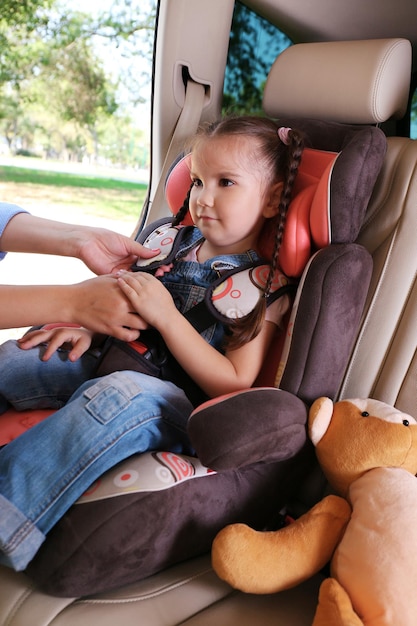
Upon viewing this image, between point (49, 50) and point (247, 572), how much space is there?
133 inches

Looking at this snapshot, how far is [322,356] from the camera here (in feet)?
3.75

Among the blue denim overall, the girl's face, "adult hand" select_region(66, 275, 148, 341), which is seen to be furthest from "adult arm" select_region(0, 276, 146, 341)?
the girl's face

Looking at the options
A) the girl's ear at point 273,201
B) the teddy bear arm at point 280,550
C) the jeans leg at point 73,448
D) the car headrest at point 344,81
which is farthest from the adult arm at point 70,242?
the teddy bear arm at point 280,550

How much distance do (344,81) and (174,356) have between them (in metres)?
0.78

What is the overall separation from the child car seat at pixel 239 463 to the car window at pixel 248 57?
0.90m

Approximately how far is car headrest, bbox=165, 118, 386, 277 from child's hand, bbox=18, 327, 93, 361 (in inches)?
18.3

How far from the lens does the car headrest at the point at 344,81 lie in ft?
4.56

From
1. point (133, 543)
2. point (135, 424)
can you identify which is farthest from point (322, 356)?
point (133, 543)

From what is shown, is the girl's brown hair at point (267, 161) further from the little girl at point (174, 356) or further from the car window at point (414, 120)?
the car window at point (414, 120)

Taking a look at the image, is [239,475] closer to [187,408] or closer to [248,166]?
[187,408]

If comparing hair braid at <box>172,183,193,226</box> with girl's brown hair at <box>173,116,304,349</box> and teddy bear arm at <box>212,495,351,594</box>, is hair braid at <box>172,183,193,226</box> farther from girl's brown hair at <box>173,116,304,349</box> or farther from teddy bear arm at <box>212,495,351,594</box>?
teddy bear arm at <box>212,495,351,594</box>

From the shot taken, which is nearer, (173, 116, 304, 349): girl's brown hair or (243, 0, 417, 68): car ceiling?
(173, 116, 304, 349): girl's brown hair

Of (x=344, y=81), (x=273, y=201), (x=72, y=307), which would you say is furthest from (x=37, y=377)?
(x=344, y=81)

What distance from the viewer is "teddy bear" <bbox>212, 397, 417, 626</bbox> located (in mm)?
870
